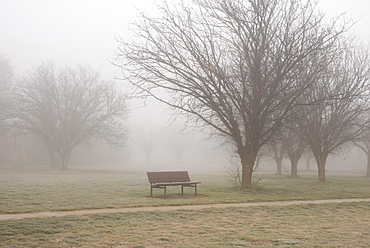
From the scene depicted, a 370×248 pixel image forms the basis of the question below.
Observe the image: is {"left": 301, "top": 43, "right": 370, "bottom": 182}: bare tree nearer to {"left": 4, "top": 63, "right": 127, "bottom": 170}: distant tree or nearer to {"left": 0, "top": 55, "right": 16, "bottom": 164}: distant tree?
{"left": 4, "top": 63, "right": 127, "bottom": 170}: distant tree

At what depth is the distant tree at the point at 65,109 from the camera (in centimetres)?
4412

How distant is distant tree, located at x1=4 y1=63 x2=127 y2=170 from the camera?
44.1 metres

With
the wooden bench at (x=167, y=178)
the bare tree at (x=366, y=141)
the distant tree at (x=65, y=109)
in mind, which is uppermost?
the distant tree at (x=65, y=109)

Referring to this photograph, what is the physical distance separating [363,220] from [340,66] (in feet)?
60.2

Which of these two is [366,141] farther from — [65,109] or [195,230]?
[195,230]

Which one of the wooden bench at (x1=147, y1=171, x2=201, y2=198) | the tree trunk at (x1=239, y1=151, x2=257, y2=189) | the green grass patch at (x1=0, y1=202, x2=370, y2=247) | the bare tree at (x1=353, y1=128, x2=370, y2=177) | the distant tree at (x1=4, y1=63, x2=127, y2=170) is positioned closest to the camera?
the green grass patch at (x1=0, y1=202, x2=370, y2=247)

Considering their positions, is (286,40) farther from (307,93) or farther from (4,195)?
(4,195)

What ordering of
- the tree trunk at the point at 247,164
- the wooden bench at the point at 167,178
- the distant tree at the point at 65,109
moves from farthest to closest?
1. the distant tree at the point at 65,109
2. the tree trunk at the point at 247,164
3. the wooden bench at the point at 167,178

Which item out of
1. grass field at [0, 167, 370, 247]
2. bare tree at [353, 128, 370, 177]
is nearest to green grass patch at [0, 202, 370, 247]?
grass field at [0, 167, 370, 247]

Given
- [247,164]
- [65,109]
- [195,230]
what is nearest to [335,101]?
[247,164]

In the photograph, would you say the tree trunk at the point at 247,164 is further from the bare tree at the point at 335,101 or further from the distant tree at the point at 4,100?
the distant tree at the point at 4,100

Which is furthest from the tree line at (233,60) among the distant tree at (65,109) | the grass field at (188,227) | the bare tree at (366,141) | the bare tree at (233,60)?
the distant tree at (65,109)

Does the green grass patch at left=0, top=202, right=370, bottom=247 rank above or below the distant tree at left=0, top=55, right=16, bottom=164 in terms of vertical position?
below

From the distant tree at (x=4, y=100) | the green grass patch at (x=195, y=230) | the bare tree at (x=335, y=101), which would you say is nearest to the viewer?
the green grass patch at (x=195, y=230)
